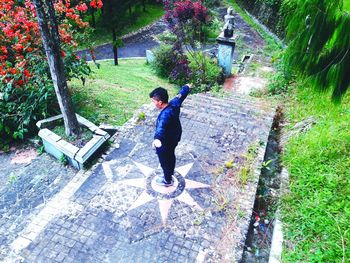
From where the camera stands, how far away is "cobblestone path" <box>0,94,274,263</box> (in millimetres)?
4133

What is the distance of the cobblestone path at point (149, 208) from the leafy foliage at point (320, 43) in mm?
2228

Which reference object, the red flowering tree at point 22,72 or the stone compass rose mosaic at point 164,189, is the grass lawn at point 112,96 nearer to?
the red flowering tree at point 22,72

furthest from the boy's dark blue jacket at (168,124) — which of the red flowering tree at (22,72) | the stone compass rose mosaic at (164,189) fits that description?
the red flowering tree at (22,72)

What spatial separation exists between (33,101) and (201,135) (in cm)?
368

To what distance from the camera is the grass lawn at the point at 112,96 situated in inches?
291

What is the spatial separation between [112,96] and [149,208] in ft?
15.3

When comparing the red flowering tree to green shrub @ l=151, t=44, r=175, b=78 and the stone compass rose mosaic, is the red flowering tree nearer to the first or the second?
the stone compass rose mosaic

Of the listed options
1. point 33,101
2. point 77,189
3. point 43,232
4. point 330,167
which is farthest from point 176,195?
point 33,101

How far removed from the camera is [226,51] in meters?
11.1

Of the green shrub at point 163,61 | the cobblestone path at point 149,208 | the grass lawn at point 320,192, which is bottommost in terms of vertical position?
the green shrub at point 163,61

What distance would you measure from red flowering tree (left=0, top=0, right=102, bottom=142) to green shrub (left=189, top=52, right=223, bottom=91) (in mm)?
4950

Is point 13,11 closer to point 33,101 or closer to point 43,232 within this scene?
point 33,101

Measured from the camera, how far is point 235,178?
5.23 meters

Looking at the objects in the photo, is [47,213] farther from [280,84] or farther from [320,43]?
[280,84]
